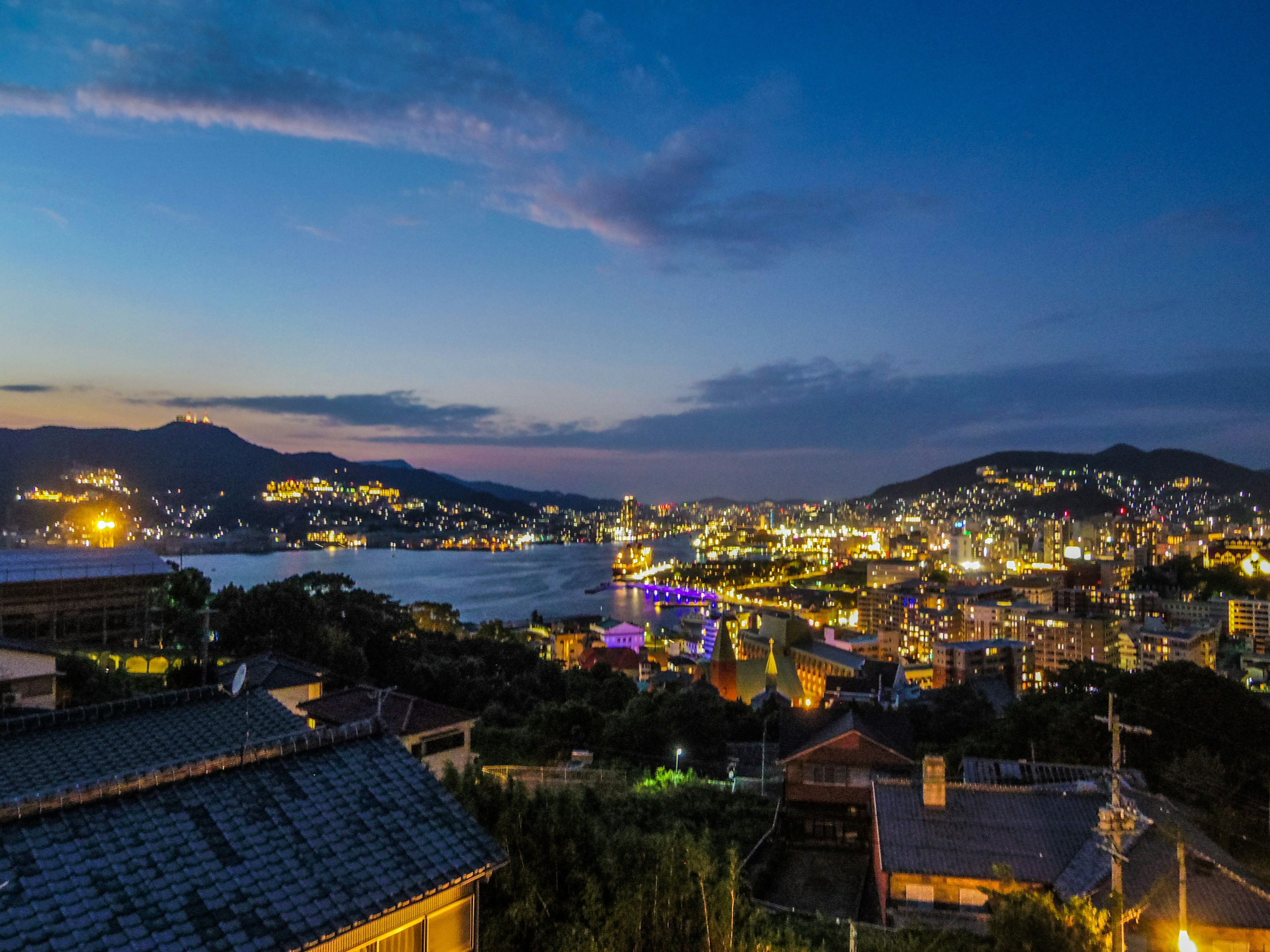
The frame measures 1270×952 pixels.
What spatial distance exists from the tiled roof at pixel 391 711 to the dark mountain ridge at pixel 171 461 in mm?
48503

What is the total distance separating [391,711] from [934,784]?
508cm

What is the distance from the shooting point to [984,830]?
19.0ft

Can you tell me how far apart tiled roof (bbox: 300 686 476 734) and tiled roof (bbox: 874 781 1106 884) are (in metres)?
4.13

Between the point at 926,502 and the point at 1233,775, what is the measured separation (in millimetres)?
123154

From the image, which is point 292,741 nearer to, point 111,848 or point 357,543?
point 111,848

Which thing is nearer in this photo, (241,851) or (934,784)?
(241,851)

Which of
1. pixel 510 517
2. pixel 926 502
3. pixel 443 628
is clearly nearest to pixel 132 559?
pixel 443 628

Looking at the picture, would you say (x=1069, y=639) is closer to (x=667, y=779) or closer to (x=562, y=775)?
(x=667, y=779)

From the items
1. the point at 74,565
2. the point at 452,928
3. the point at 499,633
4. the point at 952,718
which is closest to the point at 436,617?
the point at 499,633

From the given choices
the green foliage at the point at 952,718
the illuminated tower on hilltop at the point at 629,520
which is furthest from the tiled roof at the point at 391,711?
the illuminated tower on hilltop at the point at 629,520

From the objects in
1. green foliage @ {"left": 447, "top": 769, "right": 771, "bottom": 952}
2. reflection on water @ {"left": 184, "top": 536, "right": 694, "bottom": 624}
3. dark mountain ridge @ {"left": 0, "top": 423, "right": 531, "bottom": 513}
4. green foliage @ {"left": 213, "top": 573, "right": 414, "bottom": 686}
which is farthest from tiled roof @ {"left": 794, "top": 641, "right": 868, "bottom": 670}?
dark mountain ridge @ {"left": 0, "top": 423, "right": 531, "bottom": 513}

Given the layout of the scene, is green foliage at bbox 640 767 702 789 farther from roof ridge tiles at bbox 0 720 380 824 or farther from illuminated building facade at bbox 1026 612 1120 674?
illuminated building facade at bbox 1026 612 1120 674

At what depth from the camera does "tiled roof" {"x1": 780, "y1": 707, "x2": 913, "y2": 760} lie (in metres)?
7.98

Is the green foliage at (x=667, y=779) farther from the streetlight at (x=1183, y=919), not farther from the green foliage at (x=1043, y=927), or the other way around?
the green foliage at (x=1043, y=927)
